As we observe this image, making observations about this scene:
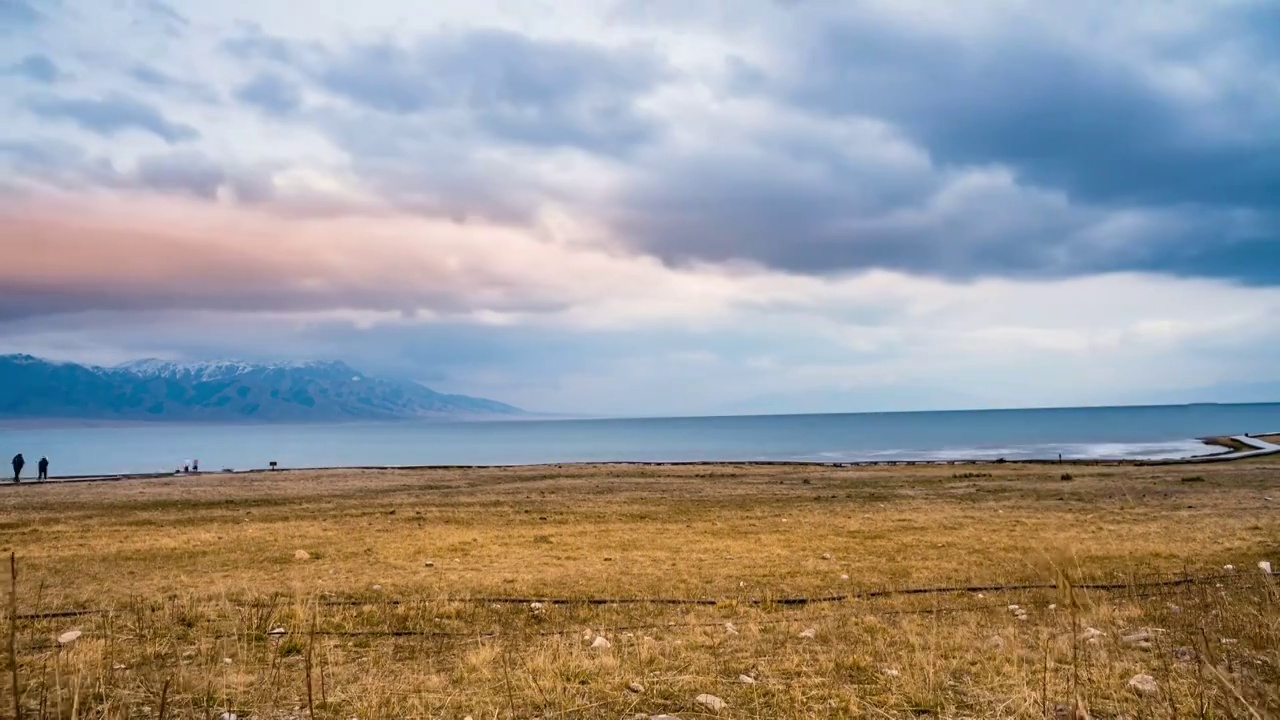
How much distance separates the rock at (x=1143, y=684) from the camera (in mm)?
7234

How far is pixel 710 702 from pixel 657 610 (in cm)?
633

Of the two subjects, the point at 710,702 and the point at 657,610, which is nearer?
the point at 710,702

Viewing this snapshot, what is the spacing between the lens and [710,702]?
7.36 meters

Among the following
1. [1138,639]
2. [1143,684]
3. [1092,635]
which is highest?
[1143,684]

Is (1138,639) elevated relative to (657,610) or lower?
elevated

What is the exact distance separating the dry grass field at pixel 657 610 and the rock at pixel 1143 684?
0.10 feet

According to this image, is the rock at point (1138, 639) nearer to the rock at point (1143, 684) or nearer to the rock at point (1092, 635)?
the rock at point (1092, 635)

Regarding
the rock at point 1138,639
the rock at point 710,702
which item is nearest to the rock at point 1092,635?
the rock at point 1138,639

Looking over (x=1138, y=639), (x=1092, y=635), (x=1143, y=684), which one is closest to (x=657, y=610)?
(x=1092, y=635)

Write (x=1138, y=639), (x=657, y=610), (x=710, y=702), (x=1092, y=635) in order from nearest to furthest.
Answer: (x=710, y=702) < (x=1092, y=635) < (x=1138, y=639) < (x=657, y=610)

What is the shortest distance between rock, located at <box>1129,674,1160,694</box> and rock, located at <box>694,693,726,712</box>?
4.12 metres

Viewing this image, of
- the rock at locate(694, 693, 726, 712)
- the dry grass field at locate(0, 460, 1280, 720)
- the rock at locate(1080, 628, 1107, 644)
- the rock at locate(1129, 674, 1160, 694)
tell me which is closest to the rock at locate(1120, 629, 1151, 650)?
the dry grass field at locate(0, 460, 1280, 720)

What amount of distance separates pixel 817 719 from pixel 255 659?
7056 mm

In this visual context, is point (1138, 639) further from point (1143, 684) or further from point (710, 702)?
point (710, 702)
